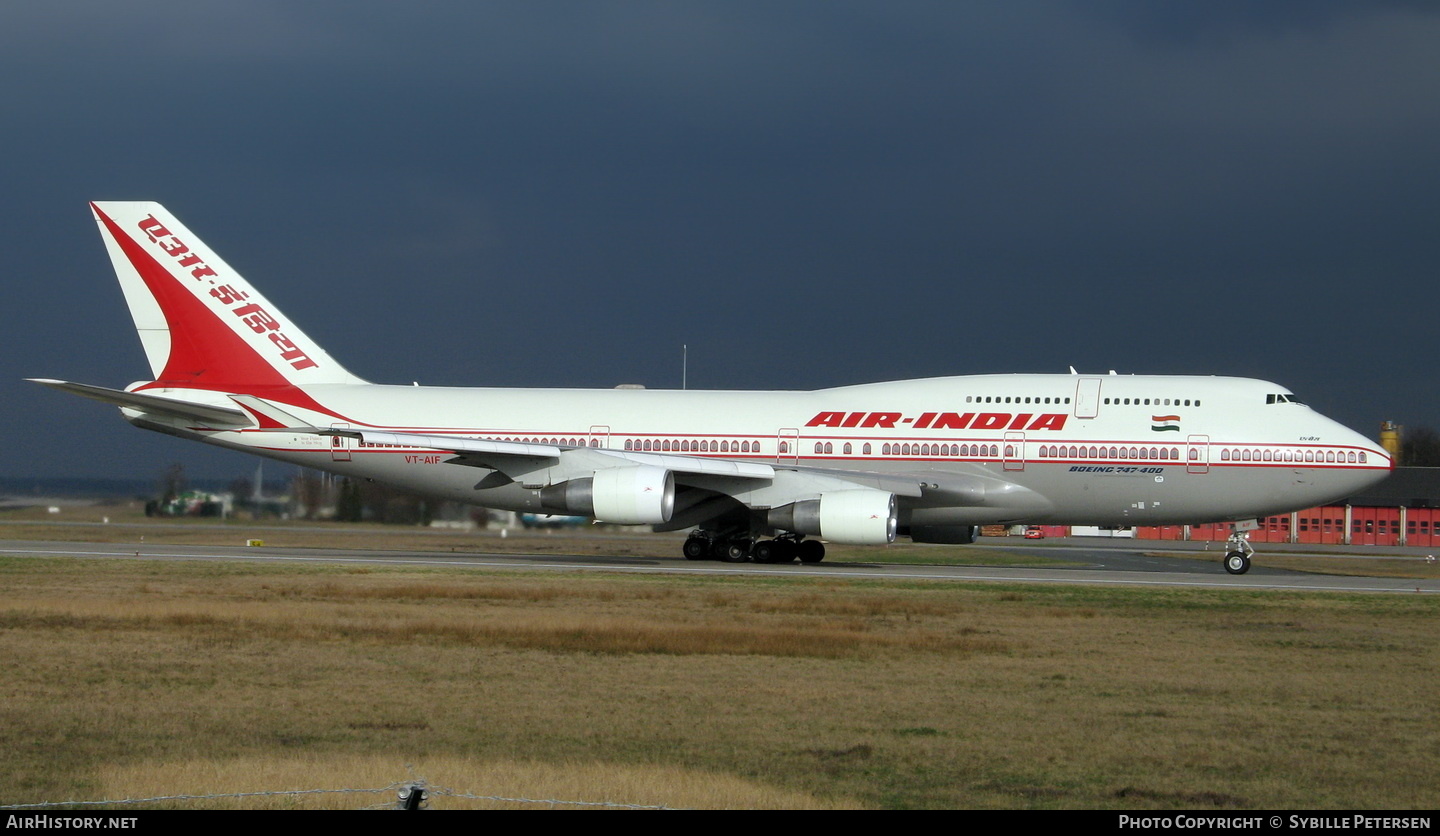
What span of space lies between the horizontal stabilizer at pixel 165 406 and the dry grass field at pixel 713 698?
7868mm

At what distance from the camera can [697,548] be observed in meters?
30.6

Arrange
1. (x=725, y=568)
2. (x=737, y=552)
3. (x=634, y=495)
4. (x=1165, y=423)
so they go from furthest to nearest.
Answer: (x=737, y=552), (x=1165, y=423), (x=725, y=568), (x=634, y=495)

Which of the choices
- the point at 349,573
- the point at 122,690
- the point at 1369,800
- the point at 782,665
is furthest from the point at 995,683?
the point at 349,573

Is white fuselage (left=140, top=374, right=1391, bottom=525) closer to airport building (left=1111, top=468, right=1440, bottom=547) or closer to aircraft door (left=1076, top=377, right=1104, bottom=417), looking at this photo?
aircraft door (left=1076, top=377, right=1104, bottom=417)

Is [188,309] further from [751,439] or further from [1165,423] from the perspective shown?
[1165,423]

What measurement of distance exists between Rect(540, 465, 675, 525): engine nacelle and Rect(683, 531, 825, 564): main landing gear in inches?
103

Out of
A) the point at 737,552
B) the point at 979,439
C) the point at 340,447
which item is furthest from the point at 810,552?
the point at 340,447

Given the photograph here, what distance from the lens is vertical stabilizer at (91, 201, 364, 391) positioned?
104 feet

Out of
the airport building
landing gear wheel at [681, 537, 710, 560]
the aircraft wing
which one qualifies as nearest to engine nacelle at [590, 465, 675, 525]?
the aircraft wing

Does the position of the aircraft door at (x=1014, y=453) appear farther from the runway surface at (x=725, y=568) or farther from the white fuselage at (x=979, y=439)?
the runway surface at (x=725, y=568)

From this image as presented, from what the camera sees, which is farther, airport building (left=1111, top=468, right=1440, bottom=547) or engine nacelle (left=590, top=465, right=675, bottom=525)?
airport building (left=1111, top=468, right=1440, bottom=547)

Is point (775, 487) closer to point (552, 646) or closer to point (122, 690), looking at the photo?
point (552, 646)

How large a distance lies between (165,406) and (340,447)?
3.82 meters
